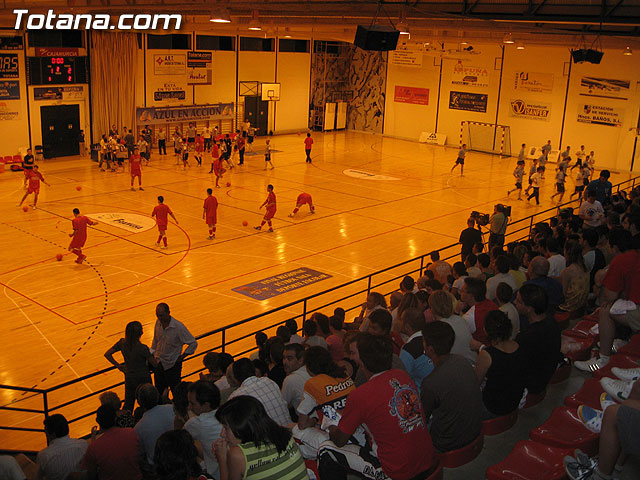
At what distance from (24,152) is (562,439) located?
2808cm

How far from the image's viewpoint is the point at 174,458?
4.20 meters

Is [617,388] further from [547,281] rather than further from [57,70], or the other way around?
[57,70]

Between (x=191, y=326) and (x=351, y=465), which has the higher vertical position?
(x=351, y=465)

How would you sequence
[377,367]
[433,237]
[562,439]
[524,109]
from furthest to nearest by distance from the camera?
[524,109] → [433,237] → [562,439] → [377,367]

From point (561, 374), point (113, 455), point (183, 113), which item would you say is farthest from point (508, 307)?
point (183, 113)

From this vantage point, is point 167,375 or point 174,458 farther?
point 167,375

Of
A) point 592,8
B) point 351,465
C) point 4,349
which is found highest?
point 592,8

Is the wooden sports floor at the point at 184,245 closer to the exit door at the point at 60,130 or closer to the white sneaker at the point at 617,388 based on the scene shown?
the exit door at the point at 60,130

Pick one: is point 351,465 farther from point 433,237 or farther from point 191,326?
point 433,237

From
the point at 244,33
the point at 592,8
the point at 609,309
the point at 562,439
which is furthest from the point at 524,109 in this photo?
the point at 562,439

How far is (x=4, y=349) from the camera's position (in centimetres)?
1198

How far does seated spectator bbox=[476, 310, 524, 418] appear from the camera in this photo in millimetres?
5781

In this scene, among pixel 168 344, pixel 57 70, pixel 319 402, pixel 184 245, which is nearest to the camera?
pixel 319 402
